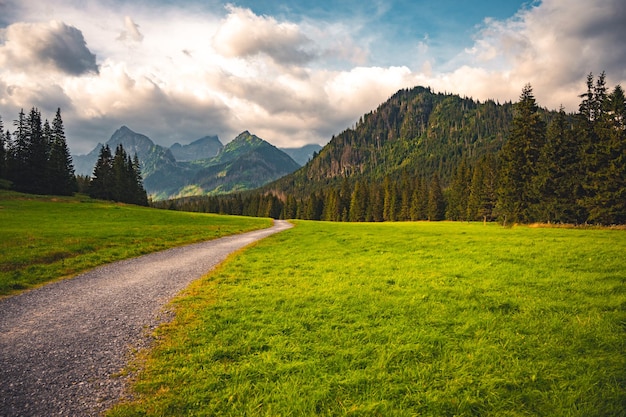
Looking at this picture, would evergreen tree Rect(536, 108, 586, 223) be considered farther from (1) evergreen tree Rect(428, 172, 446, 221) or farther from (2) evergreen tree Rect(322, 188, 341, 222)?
(2) evergreen tree Rect(322, 188, 341, 222)

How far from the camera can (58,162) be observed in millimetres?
76125

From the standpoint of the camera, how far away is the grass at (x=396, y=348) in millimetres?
4793

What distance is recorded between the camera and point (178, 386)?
5301mm

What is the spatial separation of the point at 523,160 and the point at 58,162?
10732 centimetres

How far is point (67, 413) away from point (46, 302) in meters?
8.24

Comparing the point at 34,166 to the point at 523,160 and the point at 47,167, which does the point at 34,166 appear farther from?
the point at 523,160

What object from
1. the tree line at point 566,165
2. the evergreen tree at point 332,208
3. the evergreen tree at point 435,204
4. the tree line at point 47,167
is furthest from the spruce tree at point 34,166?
the evergreen tree at point 435,204

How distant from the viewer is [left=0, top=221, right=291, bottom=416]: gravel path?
4.99 m

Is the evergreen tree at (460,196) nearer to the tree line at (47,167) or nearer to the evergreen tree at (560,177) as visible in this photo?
the evergreen tree at (560,177)

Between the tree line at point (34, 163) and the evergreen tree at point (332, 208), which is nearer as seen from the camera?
the tree line at point (34, 163)

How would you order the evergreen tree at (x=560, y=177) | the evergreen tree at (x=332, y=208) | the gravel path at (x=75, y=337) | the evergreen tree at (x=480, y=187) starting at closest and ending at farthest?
1. the gravel path at (x=75, y=337)
2. the evergreen tree at (x=560, y=177)
3. the evergreen tree at (x=480, y=187)
4. the evergreen tree at (x=332, y=208)

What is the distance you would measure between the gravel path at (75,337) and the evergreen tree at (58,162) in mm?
79732

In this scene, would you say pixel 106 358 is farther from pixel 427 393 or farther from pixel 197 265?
pixel 197 265

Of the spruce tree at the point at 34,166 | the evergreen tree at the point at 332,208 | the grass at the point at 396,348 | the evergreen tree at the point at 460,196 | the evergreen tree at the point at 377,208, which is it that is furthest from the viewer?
the evergreen tree at the point at 332,208
